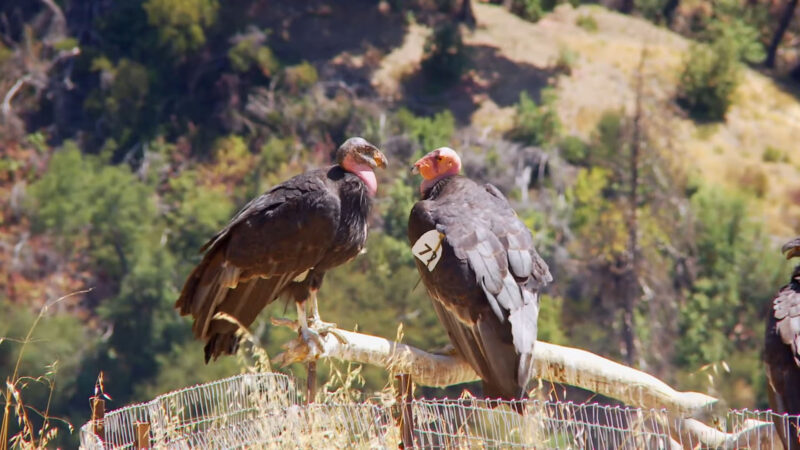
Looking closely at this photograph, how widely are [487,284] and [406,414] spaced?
48.9 inches

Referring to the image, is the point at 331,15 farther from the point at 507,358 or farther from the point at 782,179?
the point at 507,358

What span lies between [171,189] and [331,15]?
35.7 feet

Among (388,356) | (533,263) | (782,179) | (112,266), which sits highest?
(533,263)

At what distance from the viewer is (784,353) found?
23.5 feet

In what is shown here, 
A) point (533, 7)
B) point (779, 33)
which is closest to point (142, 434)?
point (533, 7)

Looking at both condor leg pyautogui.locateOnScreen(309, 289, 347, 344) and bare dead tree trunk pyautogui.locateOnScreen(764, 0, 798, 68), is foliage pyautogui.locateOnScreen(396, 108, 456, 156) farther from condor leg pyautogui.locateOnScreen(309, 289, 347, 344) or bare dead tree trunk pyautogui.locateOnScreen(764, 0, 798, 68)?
condor leg pyautogui.locateOnScreen(309, 289, 347, 344)

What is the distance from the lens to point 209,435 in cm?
682

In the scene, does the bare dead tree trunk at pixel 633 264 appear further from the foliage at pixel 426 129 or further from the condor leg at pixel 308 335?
the condor leg at pixel 308 335

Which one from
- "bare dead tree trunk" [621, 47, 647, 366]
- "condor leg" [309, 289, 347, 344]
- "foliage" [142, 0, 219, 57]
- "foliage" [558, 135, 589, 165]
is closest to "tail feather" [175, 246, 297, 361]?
"condor leg" [309, 289, 347, 344]

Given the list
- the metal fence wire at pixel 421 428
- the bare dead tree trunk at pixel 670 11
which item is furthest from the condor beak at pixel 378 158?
the bare dead tree trunk at pixel 670 11

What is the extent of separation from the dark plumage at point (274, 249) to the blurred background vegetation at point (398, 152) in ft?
67.3

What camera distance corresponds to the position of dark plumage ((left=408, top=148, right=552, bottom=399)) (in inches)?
280

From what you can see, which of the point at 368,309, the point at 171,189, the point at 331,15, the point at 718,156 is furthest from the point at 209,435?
the point at 331,15

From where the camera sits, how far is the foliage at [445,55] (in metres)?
44.8
